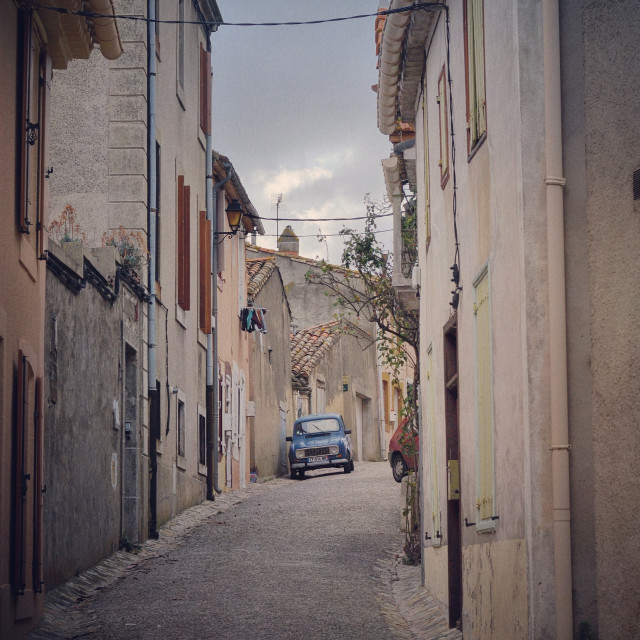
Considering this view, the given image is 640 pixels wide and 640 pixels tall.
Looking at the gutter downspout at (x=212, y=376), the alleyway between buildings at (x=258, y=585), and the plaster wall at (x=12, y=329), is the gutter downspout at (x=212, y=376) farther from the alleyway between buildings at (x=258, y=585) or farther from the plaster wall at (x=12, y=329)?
the plaster wall at (x=12, y=329)

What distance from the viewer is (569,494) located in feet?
21.9

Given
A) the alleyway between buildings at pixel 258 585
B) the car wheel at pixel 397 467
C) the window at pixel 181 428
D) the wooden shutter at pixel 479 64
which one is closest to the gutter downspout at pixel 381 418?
the car wheel at pixel 397 467

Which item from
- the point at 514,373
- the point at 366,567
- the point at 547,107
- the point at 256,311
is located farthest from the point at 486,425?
the point at 256,311

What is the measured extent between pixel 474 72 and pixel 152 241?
886 cm

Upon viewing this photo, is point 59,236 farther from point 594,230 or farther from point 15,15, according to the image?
point 594,230

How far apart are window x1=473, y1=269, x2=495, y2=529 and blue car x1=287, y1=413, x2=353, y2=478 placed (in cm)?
2094

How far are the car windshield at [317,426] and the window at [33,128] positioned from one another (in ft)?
65.7

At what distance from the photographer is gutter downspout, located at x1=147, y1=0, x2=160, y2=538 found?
54.5 feet

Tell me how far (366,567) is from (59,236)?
6.11m

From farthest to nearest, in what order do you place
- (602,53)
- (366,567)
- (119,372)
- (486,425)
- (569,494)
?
1. (119,372)
2. (366,567)
3. (486,425)
4. (602,53)
5. (569,494)

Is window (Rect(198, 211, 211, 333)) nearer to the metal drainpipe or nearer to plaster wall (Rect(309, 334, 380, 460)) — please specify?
the metal drainpipe

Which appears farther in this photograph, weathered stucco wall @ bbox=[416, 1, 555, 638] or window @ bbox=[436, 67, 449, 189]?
window @ bbox=[436, 67, 449, 189]

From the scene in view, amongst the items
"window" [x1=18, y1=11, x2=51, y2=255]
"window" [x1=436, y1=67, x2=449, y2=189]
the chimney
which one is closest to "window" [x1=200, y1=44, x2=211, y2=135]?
"window" [x1=18, y1=11, x2=51, y2=255]

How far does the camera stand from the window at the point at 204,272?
72.9 ft
